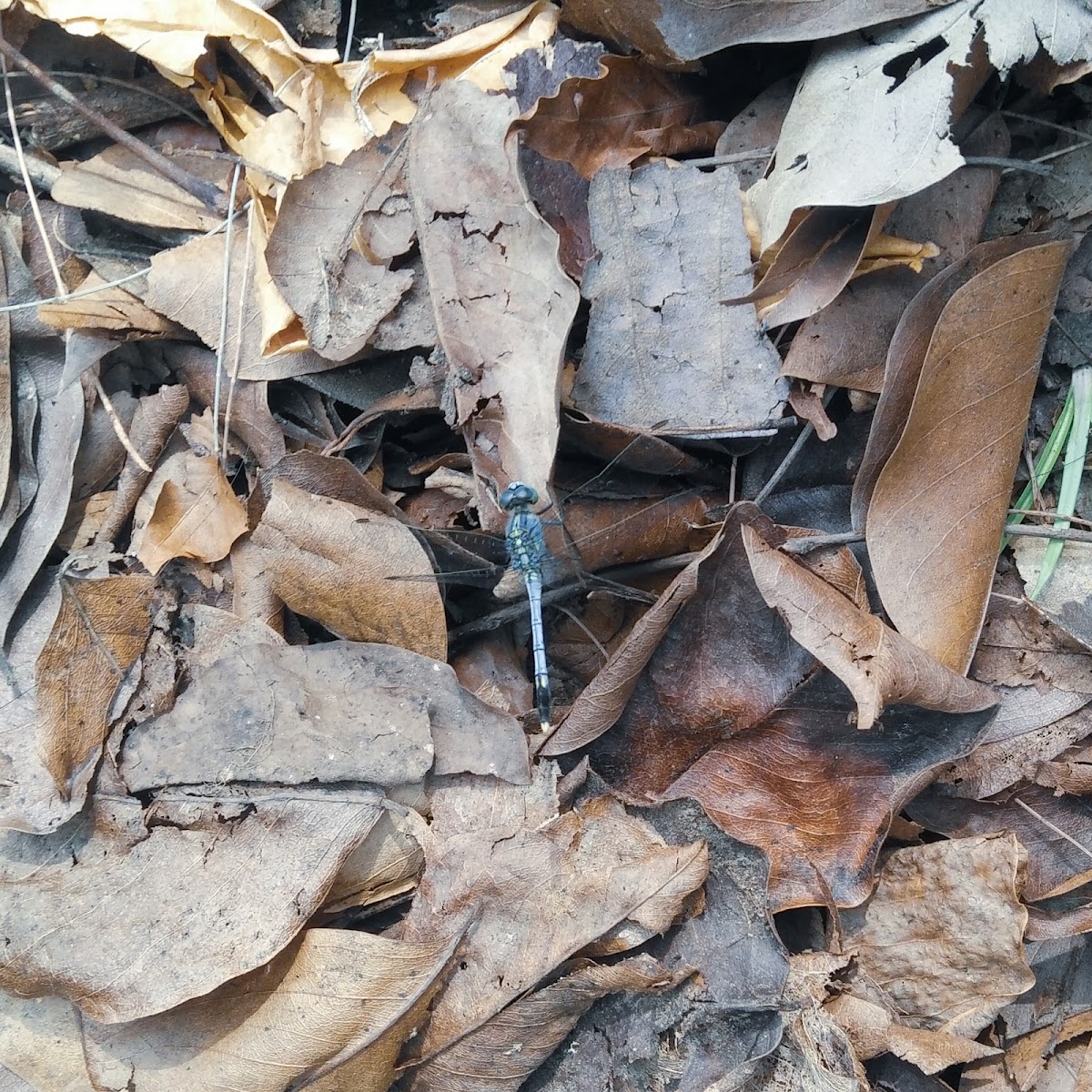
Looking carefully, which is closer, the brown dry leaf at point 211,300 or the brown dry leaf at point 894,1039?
the brown dry leaf at point 894,1039

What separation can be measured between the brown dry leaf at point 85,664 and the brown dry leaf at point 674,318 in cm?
112

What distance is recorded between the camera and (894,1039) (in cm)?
182

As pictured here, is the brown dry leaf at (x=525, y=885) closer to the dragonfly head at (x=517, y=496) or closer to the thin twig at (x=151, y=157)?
the dragonfly head at (x=517, y=496)

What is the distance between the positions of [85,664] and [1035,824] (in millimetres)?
2096

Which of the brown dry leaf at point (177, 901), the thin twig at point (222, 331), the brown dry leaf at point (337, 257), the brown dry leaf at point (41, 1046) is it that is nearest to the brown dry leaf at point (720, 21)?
the brown dry leaf at point (337, 257)

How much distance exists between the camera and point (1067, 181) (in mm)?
2092

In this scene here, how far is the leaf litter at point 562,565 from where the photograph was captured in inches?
72.2

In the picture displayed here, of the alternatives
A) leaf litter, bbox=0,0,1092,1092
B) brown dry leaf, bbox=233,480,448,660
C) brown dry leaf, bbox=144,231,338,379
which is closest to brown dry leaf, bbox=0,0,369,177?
leaf litter, bbox=0,0,1092,1092

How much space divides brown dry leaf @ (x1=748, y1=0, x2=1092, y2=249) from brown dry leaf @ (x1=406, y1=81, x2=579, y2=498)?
1.69 feet

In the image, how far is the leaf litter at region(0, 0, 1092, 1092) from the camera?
183 cm

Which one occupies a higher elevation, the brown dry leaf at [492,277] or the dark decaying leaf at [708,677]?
the brown dry leaf at [492,277]

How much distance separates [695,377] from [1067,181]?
96 cm

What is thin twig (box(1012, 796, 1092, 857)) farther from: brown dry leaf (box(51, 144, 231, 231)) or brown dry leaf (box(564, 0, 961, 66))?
brown dry leaf (box(51, 144, 231, 231))

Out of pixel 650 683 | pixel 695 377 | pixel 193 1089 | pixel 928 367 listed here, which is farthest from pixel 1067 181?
pixel 193 1089
